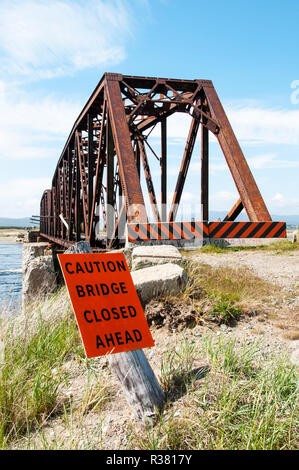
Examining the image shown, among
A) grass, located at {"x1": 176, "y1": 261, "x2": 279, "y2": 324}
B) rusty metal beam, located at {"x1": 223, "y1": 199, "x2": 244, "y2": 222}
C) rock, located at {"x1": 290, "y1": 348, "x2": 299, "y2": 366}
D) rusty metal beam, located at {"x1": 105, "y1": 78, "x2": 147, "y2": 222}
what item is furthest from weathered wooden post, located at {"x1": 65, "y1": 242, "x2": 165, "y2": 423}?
rusty metal beam, located at {"x1": 223, "y1": 199, "x2": 244, "y2": 222}

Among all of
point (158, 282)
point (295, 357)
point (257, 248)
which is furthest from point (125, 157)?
point (295, 357)

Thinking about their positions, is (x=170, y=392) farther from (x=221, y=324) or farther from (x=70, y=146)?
(x=70, y=146)

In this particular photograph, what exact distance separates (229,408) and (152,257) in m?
3.12

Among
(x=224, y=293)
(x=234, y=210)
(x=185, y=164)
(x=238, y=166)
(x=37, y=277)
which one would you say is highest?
(x=185, y=164)

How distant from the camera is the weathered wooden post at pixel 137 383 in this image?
8.67 feet

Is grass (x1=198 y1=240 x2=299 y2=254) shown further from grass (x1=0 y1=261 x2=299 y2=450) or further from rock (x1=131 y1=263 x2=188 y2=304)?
grass (x1=0 y1=261 x2=299 y2=450)

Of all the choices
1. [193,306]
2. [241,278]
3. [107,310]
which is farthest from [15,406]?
[241,278]

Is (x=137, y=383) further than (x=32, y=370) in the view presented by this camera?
No

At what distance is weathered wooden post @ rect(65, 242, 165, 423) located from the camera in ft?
8.67

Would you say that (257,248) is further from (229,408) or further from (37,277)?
(229,408)

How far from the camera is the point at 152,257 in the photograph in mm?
5523

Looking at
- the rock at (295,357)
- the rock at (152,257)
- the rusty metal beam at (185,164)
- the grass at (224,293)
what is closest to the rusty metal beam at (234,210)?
the rusty metal beam at (185,164)

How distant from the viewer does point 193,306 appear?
173 inches
